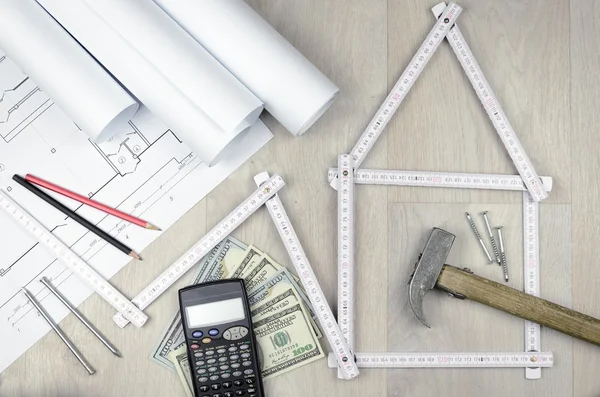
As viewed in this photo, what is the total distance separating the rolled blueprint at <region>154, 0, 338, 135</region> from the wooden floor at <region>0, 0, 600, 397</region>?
113mm

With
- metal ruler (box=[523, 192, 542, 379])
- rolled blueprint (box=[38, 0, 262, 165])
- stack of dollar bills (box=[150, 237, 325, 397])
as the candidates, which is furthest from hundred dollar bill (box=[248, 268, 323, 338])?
metal ruler (box=[523, 192, 542, 379])

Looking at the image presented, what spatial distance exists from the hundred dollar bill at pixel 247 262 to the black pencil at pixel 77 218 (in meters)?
0.15

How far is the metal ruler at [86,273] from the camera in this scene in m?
1.11

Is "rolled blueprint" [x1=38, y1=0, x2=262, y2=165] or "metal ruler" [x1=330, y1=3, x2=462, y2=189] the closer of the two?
"rolled blueprint" [x1=38, y1=0, x2=262, y2=165]

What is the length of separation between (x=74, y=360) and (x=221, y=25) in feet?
1.85

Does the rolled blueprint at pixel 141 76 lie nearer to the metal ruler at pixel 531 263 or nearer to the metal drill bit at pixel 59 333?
the metal drill bit at pixel 59 333

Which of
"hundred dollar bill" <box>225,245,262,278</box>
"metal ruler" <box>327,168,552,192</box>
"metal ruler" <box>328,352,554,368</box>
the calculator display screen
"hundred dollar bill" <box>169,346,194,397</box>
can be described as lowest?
"hundred dollar bill" <box>169,346,194,397</box>

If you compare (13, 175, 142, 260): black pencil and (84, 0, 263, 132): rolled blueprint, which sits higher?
(84, 0, 263, 132): rolled blueprint

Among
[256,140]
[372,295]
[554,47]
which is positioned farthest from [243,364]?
[554,47]

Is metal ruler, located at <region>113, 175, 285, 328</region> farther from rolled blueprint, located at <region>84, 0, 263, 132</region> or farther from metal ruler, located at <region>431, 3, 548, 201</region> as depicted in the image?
metal ruler, located at <region>431, 3, 548, 201</region>

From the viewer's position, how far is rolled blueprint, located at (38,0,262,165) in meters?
1.00

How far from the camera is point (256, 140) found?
1124 millimetres

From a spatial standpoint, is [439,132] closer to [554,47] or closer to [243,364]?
[554,47]

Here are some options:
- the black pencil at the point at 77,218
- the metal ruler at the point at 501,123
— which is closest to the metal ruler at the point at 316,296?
the black pencil at the point at 77,218
